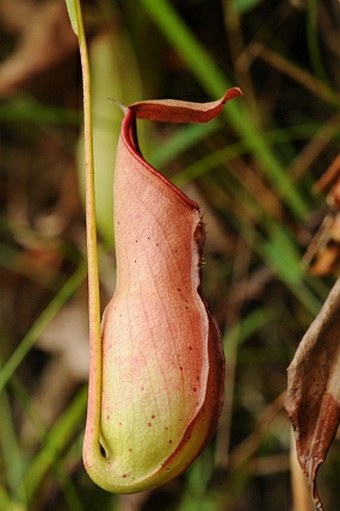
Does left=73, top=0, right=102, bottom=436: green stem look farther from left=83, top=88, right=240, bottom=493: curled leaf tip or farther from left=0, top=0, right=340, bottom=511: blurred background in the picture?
left=0, top=0, right=340, bottom=511: blurred background

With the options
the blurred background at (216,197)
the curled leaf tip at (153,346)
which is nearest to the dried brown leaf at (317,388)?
the curled leaf tip at (153,346)

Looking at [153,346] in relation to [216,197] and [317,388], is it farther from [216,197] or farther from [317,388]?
[216,197]

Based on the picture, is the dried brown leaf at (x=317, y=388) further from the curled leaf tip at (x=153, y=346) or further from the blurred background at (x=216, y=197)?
the blurred background at (x=216, y=197)

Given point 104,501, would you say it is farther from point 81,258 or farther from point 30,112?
point 30,112

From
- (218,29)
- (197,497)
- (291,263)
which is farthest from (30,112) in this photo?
(197,497)

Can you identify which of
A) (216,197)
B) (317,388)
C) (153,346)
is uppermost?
(153,346)

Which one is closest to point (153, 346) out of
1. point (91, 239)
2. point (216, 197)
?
point (91, 239)
